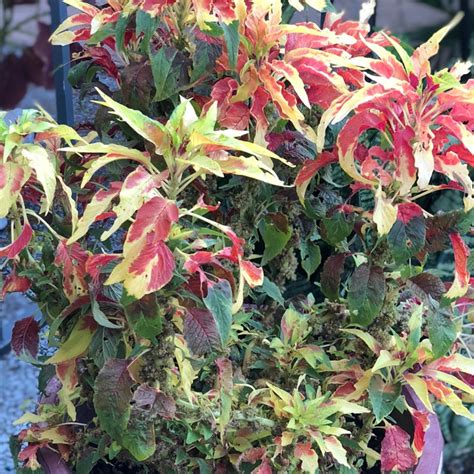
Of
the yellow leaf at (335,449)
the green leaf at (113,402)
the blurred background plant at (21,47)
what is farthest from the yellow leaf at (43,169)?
the blurred background plant at (21,47)

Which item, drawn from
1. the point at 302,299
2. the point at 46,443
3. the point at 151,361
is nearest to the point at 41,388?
the point at 46,443

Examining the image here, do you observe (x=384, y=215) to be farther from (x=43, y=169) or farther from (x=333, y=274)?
(x=43, y=169)

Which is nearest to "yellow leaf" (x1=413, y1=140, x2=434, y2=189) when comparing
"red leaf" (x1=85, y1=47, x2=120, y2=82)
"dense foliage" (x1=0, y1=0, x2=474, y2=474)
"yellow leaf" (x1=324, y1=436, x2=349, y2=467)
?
"dense foliage" (x1=0, y1=0, x2=474, y2=474)

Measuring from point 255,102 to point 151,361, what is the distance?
1.07ft

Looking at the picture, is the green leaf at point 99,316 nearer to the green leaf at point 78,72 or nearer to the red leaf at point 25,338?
the red leaf at point 25,338

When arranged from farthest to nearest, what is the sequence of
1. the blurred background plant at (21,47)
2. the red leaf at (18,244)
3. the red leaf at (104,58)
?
the blurred background plant at (21,47) < the red leaf at (104,58) < the red leaf at (18,244)

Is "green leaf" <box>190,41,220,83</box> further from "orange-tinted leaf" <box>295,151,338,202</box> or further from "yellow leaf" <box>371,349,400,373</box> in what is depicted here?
"yellow leaf" <box>371,349,400,373</box>

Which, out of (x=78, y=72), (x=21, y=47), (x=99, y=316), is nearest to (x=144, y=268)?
(x=99, y=316)

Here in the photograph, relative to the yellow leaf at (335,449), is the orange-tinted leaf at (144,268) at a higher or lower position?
higher

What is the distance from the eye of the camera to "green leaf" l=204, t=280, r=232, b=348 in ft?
2.35

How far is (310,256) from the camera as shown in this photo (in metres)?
1.04

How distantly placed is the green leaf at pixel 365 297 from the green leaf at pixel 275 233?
5.5 inches

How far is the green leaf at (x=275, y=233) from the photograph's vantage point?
957mm

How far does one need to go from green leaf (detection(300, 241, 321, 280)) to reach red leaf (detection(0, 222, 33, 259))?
0.41 metres
